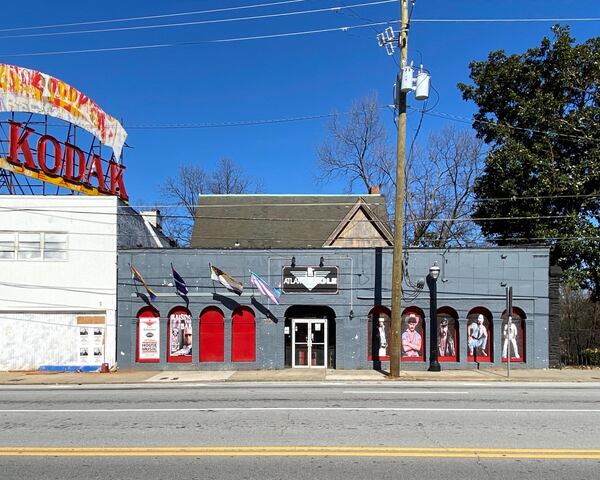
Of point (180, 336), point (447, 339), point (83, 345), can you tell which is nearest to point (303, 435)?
point (180, 336)

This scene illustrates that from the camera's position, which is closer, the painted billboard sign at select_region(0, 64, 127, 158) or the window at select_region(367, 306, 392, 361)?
the window at select_region(367, 306, 392, 361)

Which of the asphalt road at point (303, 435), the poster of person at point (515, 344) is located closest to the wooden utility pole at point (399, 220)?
the asphalt road at point (303, 435)

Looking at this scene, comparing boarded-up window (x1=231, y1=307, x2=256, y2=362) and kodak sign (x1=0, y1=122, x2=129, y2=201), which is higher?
kodak sign (x1=0, y1=122, x2=129, y2=201)

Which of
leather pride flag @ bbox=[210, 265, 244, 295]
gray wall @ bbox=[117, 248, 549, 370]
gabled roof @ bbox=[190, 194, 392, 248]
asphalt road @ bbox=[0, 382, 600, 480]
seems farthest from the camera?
gabled roof @ bbox=[190, 194, 392, 248]

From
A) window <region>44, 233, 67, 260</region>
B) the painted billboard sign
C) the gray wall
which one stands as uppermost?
the painted billboard sign

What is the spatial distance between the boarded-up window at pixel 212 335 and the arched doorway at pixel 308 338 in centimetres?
247

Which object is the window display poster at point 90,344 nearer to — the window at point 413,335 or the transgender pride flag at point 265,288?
the transgender pride flag at point 265,288

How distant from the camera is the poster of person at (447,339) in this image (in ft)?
67.1

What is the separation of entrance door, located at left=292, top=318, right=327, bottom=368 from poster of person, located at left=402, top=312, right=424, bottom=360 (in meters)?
3.04

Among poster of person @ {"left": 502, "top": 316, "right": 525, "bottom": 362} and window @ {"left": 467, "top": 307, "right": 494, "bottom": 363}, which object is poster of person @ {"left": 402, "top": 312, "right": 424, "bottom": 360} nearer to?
window @ {"left": 467, "top": 307, "right": 494, "bottom": 363}

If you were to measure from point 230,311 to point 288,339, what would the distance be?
2.54 m

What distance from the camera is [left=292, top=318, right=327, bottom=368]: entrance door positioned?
20.9 m

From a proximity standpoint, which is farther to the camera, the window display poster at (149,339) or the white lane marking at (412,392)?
the window display poster at (149,339)

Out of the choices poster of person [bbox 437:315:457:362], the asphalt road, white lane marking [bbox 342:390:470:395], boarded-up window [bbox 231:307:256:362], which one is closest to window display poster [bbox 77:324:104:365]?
boarded-up window [bbox 231:307:256:362]
